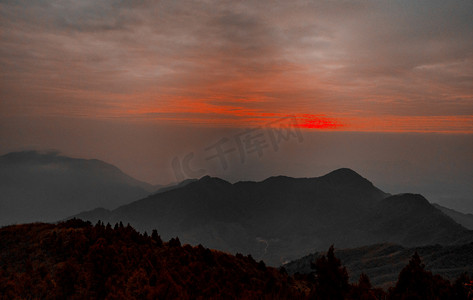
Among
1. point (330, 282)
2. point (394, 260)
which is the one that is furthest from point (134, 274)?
point (394, 260)

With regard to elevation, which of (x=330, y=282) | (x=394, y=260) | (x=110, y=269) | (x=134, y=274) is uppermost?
(x=110, y=269)

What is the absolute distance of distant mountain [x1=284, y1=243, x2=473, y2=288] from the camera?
93287 millimetres

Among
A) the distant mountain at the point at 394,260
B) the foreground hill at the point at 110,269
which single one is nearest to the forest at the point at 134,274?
the foreground hill at the point at 110,269

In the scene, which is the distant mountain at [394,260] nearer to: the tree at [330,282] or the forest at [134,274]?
the forest at [134,274]

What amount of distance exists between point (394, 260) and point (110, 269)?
12445 centimetres

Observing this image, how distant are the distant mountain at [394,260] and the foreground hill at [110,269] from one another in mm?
65700

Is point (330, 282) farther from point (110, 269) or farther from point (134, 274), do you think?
point (110, 269)

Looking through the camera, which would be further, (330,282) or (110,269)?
(330,282)

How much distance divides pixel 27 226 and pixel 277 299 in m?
25.0

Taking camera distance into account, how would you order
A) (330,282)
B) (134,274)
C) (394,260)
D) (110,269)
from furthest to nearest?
(394,260), (330,282), (110,269), (134,274)

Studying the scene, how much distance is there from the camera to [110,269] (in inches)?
937

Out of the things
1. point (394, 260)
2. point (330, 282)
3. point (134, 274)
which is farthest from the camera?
point (394, 260)

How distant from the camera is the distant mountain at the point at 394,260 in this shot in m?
93.3

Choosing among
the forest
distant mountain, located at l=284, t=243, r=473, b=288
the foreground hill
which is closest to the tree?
the forest
